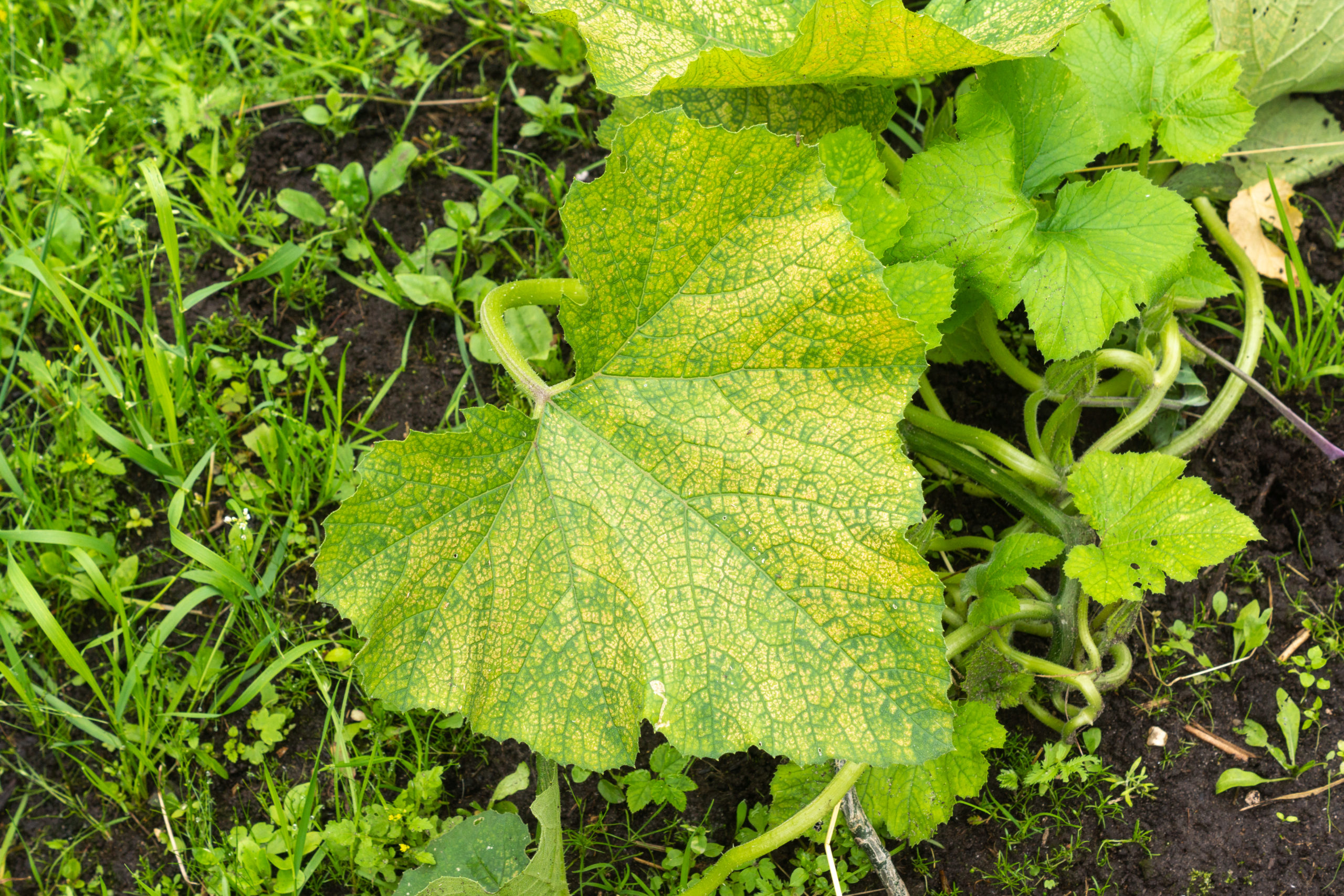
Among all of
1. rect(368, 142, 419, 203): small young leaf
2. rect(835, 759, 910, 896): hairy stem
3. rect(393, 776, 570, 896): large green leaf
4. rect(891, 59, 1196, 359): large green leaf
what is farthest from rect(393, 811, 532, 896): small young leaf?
rect(368, 142, 419, 203): small young leaf

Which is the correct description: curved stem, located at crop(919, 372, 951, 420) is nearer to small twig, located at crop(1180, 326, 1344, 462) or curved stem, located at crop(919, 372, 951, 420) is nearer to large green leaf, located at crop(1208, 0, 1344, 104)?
small twig, located at crop(1180, 326, 1344, 462)

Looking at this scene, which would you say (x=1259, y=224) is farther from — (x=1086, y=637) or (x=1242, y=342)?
(x=1086, y=637)

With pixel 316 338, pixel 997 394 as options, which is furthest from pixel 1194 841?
pixel 316 338

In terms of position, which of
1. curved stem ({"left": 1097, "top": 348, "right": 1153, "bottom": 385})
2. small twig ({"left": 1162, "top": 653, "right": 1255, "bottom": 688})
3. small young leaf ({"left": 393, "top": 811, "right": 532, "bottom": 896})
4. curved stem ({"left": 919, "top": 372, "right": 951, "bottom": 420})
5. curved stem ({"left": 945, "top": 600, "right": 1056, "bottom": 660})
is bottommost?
small twig ({"left": 1162, "top": 653, "right": 1255, "bottom": 688})

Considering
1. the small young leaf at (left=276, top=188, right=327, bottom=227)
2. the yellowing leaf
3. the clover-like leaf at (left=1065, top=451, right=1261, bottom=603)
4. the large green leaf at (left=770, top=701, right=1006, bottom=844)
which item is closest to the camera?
the clover-like leaf at (left=1065, top=451, right=1261, bottom=603)

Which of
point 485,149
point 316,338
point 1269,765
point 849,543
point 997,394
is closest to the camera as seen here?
point 849,543

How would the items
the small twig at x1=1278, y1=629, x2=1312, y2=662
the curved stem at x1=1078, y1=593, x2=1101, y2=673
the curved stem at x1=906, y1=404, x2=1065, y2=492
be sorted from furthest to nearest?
the small twig at x1=1278, y1=629, x2=1312, y2=662, the curved stem at x1=906, y1=404, x2=1065, y2=492, the curved stem at x1=1078, y1=593, x2=1101, y2=673

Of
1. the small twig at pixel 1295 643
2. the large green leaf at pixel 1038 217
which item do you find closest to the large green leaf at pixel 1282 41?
the large green leaf at pixel 1038 217

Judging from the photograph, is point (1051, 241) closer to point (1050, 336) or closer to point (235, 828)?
point (1050, 336)
